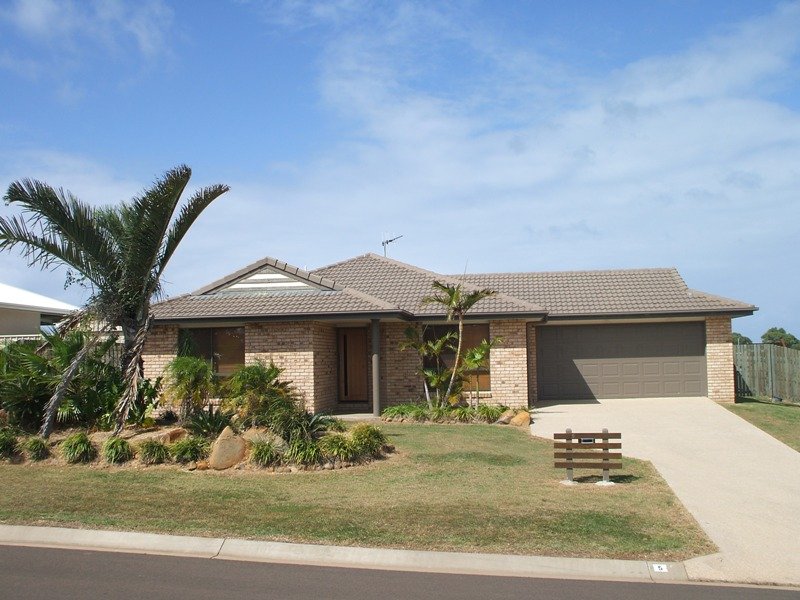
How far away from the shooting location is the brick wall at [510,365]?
21.7 metres

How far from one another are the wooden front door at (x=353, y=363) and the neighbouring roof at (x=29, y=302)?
9.06m

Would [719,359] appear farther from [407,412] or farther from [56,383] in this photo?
[56,383]

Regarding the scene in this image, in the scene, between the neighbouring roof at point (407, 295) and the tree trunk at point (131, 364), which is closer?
the tree trunk at point (131, 364)

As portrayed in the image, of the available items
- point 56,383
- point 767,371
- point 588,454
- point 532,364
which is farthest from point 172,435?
point 767,371

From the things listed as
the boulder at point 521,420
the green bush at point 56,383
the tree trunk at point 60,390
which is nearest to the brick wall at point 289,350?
the boulder at point 521,420

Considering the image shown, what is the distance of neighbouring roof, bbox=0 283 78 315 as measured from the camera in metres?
26.9

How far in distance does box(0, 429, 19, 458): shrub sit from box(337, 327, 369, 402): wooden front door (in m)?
10.3

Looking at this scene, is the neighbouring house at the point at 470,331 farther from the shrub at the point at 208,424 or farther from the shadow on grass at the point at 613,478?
the shadow on grass at the point at 613,478

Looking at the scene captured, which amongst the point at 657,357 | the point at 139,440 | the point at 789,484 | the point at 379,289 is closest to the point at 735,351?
the point at 657,357

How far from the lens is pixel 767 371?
2564cm

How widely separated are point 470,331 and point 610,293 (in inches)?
206

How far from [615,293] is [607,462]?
556 inches

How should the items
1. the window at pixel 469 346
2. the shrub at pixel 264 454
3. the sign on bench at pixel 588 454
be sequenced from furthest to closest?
1. the window at pixel 469 346
2. the shrub at pixel 264 454
3. the sign on bench at pixel 588 454

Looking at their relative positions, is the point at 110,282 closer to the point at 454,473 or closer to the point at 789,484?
the point at 454,473
